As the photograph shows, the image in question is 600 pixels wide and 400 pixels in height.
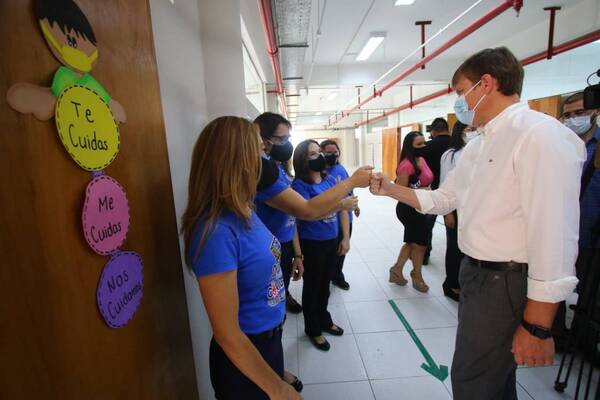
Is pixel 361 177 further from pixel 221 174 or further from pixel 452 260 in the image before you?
pixel 452 260

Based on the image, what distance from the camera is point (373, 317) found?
8.46 feet

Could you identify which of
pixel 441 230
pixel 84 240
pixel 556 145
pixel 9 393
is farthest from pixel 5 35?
pixel 441 230

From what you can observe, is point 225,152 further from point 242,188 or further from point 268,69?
point 268,69

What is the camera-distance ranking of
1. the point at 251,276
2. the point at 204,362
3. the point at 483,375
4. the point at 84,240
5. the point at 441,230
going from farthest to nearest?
the point at 441,230
the point at 204,362
the point at 483,375
the point at 251,276
the point at 84,240

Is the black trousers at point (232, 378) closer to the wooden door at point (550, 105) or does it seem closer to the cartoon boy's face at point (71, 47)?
the cartoon boy's face at point (71, 47)

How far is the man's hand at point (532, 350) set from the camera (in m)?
0.96

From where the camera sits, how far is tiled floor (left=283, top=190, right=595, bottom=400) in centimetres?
181

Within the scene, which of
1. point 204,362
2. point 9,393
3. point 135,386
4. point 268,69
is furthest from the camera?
point 268,69

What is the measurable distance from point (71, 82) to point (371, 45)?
556 cm

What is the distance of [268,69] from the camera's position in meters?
5.68

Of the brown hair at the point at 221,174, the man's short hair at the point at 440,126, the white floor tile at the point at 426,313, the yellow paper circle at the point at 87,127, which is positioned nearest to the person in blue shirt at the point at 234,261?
the brown hair at the point at 221,174

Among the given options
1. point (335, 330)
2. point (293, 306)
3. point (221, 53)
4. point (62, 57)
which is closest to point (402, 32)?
point (221, 53)

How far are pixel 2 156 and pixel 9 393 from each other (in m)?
0.36

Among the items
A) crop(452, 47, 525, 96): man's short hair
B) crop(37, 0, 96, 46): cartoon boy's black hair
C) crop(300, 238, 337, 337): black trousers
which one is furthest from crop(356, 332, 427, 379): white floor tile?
crop(37, 0, 96, 46): cartoon boy's black hair
